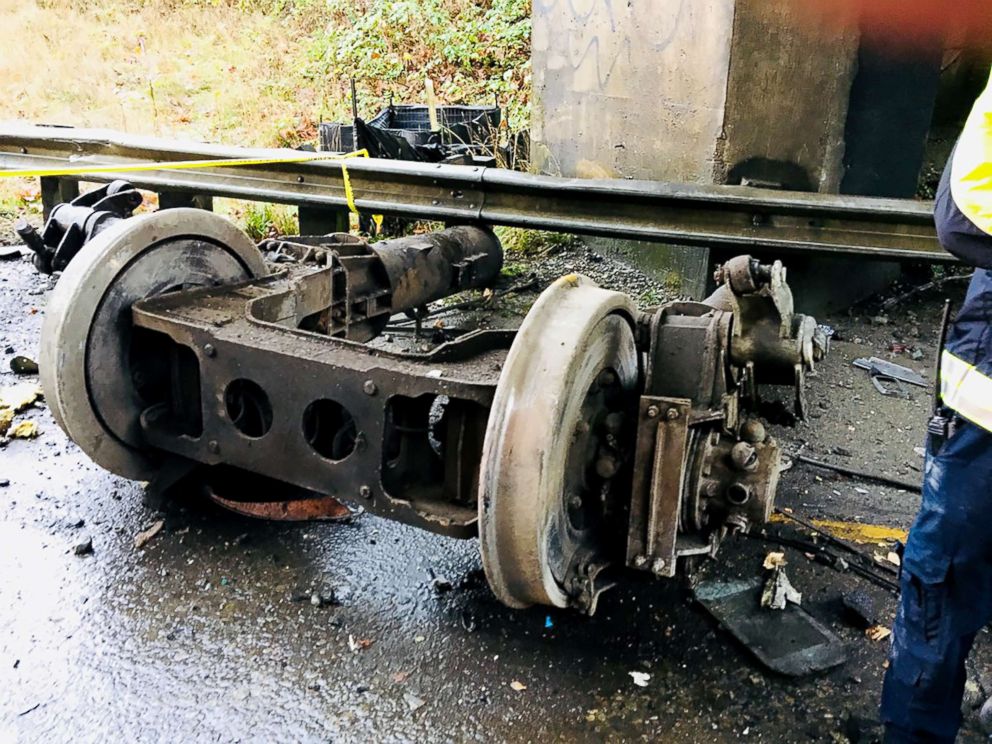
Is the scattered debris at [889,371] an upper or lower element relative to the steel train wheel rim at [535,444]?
lower

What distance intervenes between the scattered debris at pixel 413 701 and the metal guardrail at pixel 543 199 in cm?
290

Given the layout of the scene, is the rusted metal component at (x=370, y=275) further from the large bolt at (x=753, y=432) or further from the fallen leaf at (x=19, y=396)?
the large bolt at (x=753, y=432)

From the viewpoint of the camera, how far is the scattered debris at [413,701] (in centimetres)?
251

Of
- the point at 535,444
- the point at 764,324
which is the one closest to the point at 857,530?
the point at 764,324

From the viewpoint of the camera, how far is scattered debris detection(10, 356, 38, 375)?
4555 millimetres

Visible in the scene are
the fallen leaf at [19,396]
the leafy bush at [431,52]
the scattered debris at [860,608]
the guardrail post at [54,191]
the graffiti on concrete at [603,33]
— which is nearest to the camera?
the scattered debris at [860,608]

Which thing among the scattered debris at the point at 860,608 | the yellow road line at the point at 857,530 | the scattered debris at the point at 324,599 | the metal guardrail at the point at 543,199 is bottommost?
the scattered debris at the point at 324,599

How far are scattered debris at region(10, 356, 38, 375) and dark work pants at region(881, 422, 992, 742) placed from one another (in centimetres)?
416

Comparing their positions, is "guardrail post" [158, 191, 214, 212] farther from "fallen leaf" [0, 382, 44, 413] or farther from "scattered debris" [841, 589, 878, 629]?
"scattered debris" [841, 589, 878, 629]

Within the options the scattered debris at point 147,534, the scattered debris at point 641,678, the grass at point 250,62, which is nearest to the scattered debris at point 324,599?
the scattered debris at point 147,534

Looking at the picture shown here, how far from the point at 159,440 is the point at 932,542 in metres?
2.47

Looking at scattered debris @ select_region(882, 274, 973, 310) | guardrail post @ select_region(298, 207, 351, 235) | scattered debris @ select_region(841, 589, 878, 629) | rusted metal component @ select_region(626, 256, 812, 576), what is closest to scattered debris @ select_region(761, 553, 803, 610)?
scattered debris @ select_region(841, 589, 878, 629)

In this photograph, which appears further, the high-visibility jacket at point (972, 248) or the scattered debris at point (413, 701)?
the scattered debris at point (413, 701)

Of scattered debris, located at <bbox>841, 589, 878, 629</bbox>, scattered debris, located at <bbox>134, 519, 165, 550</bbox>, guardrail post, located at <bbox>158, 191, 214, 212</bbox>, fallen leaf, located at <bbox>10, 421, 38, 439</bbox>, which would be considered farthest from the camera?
guardrail post, located at <bbox>158, 191, 214, 212</bbox>
